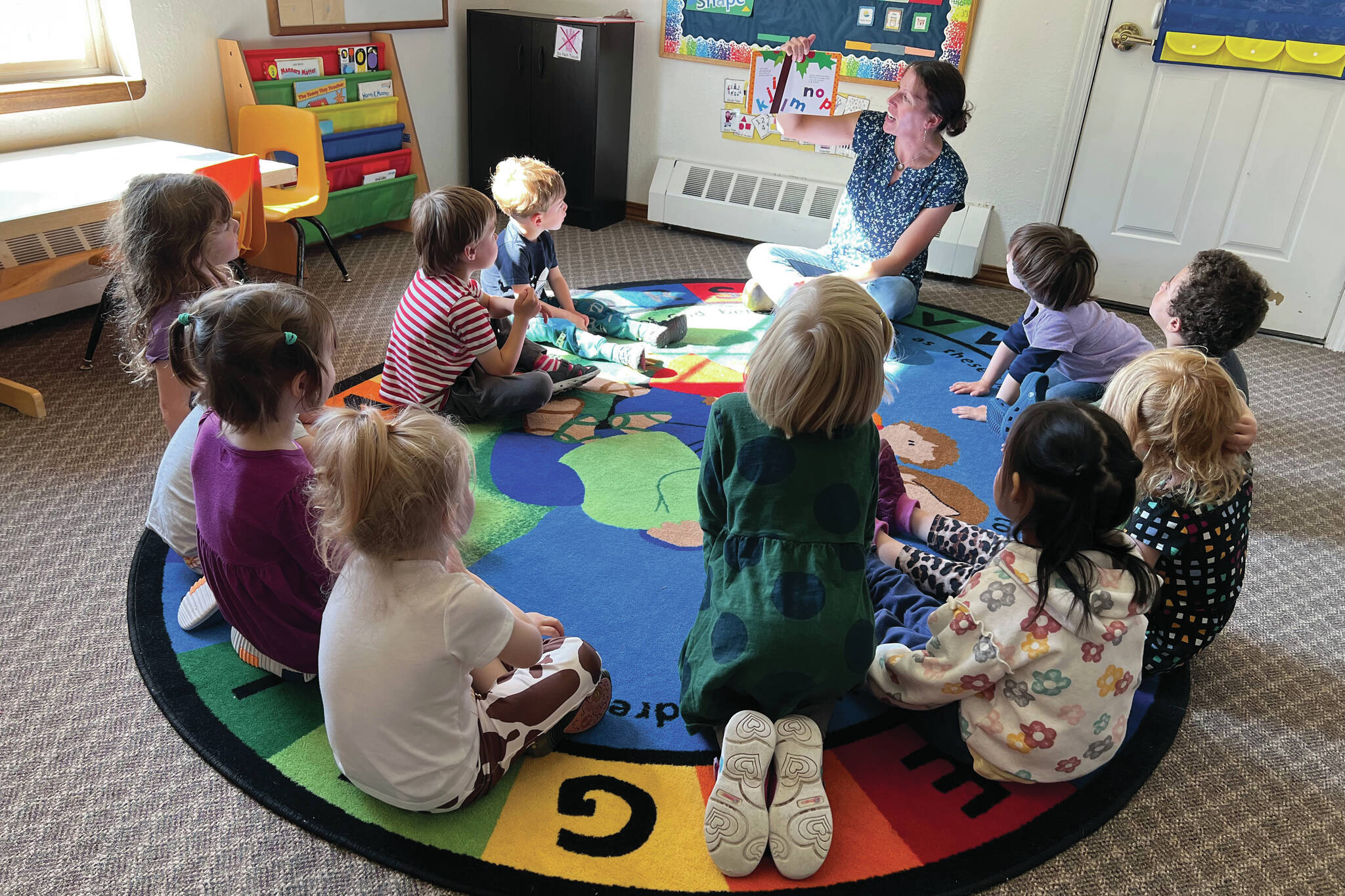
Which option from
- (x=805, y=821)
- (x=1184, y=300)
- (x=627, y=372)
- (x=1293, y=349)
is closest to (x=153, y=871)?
(x=805, y=821)

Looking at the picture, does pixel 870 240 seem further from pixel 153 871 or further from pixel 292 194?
pixel 153 871

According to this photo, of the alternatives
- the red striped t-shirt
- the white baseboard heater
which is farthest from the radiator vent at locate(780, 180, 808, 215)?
the red striped t-shirt

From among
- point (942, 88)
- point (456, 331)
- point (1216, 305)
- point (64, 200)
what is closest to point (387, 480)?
point (456, 331)

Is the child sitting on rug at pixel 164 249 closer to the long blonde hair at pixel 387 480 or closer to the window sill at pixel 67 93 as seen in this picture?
the long blonde hair at pixel 387 480

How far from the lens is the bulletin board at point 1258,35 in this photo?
3.14 m

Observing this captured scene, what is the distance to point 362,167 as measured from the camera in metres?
3.76

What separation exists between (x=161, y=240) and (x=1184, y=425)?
196 centimetres

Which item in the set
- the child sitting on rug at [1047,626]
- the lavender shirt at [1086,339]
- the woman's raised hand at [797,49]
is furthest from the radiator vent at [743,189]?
the child sitting on rug at [1047,626]

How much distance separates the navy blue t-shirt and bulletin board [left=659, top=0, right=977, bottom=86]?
70.3 inches

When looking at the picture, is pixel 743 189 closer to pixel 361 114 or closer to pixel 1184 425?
pixel 361 114

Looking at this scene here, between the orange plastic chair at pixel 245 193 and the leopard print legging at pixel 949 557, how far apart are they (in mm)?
1986

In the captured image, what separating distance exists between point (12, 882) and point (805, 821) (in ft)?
3.56

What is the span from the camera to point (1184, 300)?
6.77 feet

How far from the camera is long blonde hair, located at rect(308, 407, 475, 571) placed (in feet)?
3.71
